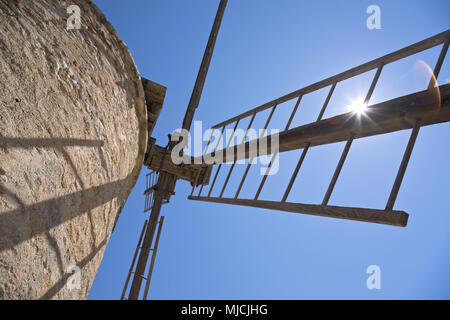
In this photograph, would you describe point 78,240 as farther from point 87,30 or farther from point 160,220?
point 160,220

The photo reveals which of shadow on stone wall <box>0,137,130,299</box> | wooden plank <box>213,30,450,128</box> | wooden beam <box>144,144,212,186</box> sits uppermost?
wooden beam <box>144,144,212,186</box>

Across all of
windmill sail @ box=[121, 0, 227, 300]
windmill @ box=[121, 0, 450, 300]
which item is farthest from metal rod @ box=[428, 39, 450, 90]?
windmill sail @ box=[121, 0, 227, 300]

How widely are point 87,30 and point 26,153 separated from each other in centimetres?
165

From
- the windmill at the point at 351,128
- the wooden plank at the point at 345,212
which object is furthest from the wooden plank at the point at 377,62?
the wooden plank at the point at 345,212

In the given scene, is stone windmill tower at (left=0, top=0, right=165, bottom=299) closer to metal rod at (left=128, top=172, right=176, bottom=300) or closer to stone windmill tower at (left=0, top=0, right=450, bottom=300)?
stone windmill tower at (left=0, top=0, right=450, bottom=300)

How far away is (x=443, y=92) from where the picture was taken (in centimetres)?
215

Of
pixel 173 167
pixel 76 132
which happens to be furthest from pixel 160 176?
pixel 76 132

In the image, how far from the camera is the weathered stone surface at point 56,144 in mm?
1609

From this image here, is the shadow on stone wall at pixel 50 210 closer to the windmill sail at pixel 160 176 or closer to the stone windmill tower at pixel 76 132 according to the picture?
the stone windmill tower at pixel 76 132

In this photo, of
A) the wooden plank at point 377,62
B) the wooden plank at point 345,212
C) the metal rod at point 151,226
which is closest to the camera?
the wooden plank at point 345,212

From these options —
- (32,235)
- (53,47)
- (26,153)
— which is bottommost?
(32,235)

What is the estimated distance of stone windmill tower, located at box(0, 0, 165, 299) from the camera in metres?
1.61

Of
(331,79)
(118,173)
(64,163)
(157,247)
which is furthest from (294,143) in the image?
(157,247)

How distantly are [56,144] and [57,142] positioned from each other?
2cm
